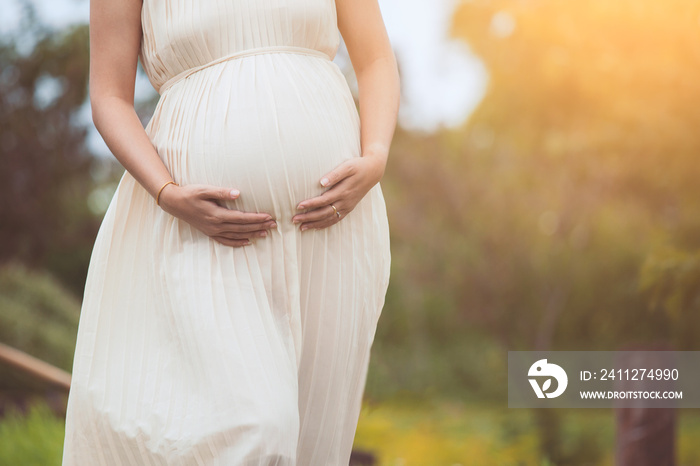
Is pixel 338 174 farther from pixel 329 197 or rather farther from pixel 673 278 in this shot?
pixel 673 278

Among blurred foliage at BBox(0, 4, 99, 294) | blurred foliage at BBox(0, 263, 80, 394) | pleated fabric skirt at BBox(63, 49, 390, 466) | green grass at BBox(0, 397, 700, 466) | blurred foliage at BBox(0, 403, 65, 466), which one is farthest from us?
blurred foliage at BBox(0, 4, 99, 294)

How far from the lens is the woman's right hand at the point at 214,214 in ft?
4.08

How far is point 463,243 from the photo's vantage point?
7.17 metres

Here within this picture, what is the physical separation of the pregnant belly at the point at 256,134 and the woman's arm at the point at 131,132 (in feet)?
0.15

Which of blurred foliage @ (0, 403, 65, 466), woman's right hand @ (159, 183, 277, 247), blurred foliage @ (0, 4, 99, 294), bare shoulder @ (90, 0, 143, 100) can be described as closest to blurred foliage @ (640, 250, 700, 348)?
woman's right hand @ (159, 183, 277, 247)

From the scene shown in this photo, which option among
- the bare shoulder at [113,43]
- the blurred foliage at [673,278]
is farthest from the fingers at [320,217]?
the blurred foliage at [673,278]

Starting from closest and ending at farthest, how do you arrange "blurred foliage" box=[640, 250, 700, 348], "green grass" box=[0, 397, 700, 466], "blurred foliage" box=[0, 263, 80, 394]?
1. "blurred foliage" box=[640, 250, 700, 348]
2. "green grass" box=[0, 397, 700, 466]
3. "blurred foliage" box=[0, 263, 80, 394]

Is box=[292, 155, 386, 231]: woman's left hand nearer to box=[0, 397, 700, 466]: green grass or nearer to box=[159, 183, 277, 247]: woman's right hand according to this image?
box=[159, 183, 277, 247]: woman's right hand

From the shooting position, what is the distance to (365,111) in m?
1.50

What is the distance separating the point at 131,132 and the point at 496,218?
585cm

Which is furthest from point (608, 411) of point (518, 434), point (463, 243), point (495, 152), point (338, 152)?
point (338, 152)

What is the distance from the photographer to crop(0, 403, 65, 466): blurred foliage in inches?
143

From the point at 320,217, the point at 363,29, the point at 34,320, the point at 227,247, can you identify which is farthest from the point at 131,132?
the point at 34,320

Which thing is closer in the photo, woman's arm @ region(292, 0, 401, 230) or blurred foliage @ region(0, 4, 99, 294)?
woman's arm @ region(292, 0, 401, 230)
